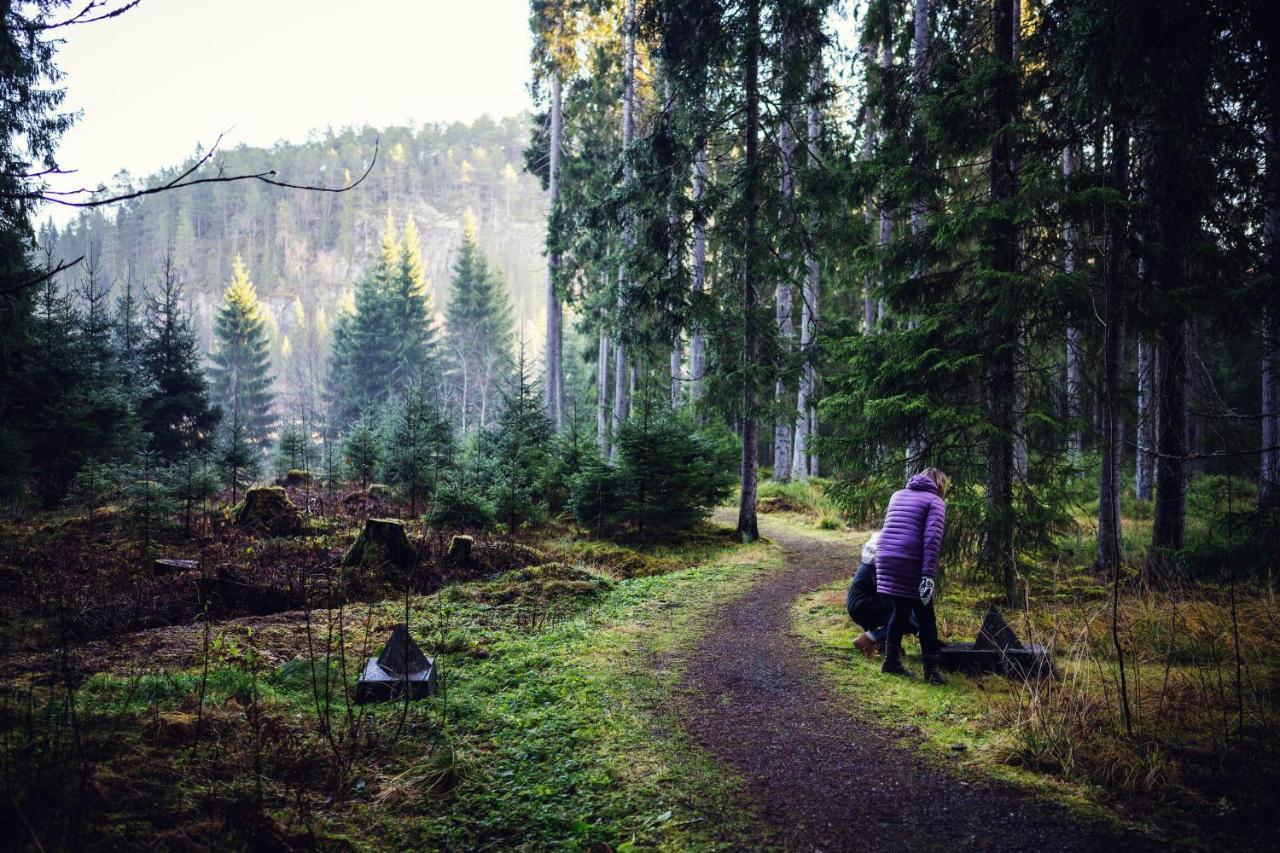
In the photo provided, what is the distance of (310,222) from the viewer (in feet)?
323

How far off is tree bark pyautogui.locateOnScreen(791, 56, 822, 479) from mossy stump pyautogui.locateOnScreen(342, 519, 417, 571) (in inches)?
290

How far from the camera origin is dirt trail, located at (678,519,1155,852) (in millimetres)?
3180

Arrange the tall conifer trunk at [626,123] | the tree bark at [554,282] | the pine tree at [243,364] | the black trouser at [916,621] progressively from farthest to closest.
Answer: the pine tree at [243,364]
the tree bark at [554,282]
the tall conifer trunk at [626,123]
the black trouser at [916,621]

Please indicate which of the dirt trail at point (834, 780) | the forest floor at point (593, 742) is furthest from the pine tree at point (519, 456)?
the dirt trail at point (834, 780)

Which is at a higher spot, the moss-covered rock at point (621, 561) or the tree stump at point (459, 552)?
the tree stump at point (459, 552)

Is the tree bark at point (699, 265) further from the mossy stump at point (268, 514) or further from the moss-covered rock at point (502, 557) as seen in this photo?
the mossy stump at point (268, 514)

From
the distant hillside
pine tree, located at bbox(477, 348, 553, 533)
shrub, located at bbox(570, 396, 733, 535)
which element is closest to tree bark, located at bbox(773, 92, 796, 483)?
shrub, located at bbox(570, 396, 733, 535)

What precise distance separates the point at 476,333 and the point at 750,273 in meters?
44.6

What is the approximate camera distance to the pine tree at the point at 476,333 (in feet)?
159

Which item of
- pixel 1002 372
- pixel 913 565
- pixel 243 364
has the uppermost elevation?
pixel 243 364

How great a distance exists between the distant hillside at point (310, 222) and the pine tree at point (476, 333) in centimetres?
2992

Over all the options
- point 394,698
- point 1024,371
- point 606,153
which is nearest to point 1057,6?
point 1024,371

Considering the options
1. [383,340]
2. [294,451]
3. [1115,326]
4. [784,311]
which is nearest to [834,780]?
[1115,326]

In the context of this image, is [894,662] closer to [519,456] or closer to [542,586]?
[542,586]
